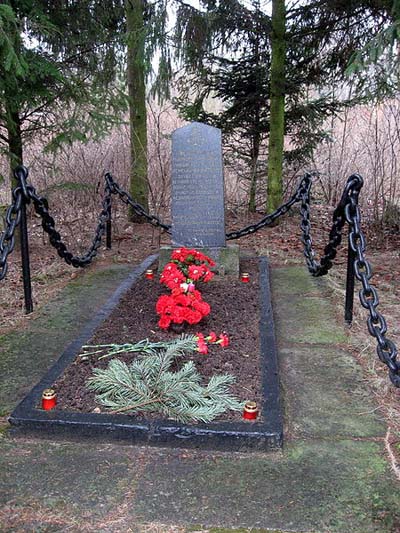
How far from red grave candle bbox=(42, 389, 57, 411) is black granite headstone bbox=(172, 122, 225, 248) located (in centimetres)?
329

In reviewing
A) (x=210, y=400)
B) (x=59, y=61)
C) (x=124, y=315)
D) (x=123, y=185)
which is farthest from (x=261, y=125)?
(x=210, y=400)

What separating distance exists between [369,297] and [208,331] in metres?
1.34

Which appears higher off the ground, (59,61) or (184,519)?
(59,61)

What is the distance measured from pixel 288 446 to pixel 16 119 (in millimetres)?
5746

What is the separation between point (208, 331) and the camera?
3957mm

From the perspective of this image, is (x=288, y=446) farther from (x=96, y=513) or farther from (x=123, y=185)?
(x=123, y=185)

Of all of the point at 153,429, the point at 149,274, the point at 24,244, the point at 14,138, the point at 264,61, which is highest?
the point at 264,61

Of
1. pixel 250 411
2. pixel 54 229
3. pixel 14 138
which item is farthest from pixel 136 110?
pixel 250 411

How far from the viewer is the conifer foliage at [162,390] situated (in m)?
2.74

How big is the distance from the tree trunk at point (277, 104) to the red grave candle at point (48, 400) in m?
6.66

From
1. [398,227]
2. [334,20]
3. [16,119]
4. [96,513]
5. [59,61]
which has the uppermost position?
[334,20]

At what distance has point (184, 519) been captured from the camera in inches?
81.0

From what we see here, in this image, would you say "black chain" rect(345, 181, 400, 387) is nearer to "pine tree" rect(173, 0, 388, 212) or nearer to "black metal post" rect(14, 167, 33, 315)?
"black metal post" rect(14, 167, 33, 315)

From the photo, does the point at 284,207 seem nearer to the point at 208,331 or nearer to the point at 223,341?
the point at 208,331
